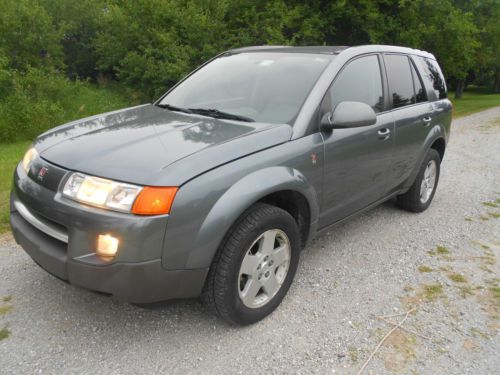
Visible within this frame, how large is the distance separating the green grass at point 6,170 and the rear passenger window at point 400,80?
3.78 metres

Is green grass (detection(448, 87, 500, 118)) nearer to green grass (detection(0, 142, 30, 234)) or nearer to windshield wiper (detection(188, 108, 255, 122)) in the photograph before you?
green grass (detection(0, 142, 30, 234))

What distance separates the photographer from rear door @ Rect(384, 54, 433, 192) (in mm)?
3990

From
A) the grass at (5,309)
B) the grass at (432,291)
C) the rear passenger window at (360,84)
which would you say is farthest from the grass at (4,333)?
the grass at (432,291)

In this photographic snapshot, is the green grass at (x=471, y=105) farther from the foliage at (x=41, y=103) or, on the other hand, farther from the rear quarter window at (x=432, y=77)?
the foliage at (x=41, y=103)

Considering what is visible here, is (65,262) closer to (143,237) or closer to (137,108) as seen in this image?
(143,237)

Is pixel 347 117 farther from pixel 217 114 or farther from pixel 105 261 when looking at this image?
pixel 105 261

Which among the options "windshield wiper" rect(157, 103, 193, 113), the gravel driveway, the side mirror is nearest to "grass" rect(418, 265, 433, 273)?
the gravel driveway

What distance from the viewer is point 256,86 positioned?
340cm

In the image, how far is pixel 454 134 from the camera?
10.9m

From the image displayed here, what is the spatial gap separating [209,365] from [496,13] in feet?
96.4

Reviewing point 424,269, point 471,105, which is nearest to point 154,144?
point 424,269

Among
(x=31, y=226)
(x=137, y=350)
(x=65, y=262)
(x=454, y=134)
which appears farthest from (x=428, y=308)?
(x=454, y=134)

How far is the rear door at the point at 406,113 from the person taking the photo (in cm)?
399

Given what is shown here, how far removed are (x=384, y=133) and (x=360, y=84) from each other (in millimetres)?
466
